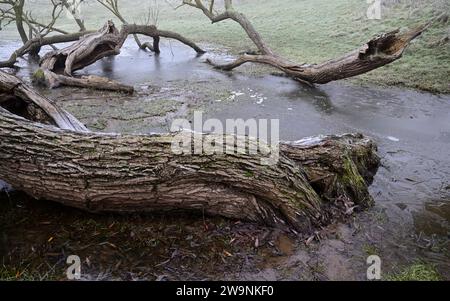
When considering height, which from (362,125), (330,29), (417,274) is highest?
(330,29)

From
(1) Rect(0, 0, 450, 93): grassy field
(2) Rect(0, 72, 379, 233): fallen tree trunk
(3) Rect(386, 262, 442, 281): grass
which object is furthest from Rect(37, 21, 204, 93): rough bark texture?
(3) Rect(386, 262, 442, 281): grass

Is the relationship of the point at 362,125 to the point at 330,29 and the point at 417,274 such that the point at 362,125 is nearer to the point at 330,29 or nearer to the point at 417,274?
the point at 417,274

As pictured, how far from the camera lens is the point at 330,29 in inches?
467

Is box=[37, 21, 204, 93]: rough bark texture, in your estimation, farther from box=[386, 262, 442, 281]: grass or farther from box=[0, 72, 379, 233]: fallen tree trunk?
box=[386, 262, 442, 281]: grass

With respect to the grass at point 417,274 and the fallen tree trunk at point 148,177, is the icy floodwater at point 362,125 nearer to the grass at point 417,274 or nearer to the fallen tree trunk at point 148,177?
the grass at point 417,274

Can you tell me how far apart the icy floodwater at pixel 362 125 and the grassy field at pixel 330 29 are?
89 cm

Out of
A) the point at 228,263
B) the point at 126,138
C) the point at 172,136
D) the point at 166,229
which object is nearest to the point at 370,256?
the point at 228,263

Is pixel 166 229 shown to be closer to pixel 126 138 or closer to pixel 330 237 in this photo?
pixel 126 138

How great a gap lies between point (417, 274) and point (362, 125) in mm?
3382

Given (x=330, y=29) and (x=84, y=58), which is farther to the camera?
(x=330, y=29)

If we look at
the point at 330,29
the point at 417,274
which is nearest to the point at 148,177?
the point at 417,274

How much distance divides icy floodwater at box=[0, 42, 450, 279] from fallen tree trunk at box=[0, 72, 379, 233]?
0.40 metres

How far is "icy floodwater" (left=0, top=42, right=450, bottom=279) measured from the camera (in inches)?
117

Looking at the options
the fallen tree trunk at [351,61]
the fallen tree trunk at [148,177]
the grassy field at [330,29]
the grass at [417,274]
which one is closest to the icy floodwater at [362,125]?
the grass at [417,274]
